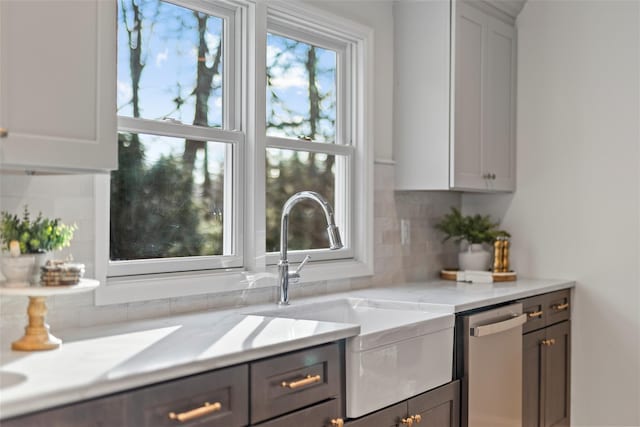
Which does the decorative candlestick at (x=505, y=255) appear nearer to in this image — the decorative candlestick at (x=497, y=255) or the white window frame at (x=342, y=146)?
the decorative candlestick at (x=497, y=255)

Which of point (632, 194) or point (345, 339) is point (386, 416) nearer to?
point (345, 339)

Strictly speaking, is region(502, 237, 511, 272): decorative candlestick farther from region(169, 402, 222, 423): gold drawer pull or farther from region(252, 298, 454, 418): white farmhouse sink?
region(169, 402, 222, 423): gold drawer pull

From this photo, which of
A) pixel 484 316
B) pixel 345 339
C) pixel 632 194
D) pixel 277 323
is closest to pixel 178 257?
pixel 277 323

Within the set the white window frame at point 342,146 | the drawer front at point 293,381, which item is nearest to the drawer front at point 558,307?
the white window frame at point 342,146

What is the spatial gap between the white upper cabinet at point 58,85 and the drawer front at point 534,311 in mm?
2149

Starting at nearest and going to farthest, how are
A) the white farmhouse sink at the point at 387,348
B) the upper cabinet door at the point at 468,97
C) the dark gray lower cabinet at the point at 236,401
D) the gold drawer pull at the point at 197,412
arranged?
the dark gray lower cabinet at the point at 236,401, the gold drawer pull at the point at 197,412, the white farmhouse sink at the point at 387,348, the upper cabinet door at the point at 468,97

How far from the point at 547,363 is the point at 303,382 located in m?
1.92

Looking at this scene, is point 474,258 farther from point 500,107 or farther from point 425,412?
point 425,412

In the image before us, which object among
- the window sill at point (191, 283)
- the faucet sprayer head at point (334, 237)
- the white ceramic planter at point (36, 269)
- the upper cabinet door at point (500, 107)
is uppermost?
the upper cabinet door at point (500, 107)

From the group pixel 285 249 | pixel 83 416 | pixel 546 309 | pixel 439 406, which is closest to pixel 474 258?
pixel 546 309

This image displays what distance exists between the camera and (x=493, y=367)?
9.98ft

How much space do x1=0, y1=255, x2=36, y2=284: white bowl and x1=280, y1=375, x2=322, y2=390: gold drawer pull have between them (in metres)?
0.74

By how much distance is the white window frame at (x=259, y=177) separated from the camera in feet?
8.19

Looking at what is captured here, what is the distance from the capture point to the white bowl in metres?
1.85
